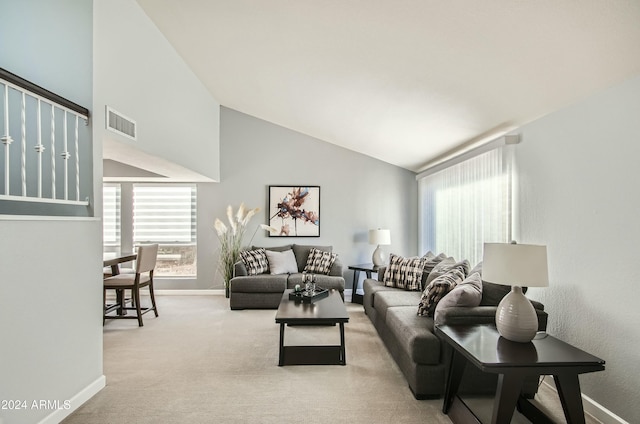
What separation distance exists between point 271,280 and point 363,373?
8.26ft

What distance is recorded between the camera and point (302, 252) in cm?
617

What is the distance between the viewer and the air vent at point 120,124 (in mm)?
3037

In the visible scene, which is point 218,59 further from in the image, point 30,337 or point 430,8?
point 30,337

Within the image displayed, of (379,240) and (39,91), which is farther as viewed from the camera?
(379,240)

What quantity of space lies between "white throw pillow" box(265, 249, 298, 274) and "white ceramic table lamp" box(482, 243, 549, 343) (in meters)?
3.83

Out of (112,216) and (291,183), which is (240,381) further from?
(112,216)

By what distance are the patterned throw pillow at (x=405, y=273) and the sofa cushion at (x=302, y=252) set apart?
1.51 m

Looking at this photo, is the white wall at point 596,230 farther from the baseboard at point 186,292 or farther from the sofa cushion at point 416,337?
the baseboard at point 186,292

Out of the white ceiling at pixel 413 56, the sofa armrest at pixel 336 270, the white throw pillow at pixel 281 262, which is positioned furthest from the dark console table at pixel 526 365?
the white throw pillow at pixel 281 262

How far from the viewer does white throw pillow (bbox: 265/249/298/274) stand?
574 cm

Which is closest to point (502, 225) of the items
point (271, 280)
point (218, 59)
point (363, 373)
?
point (363, 373)

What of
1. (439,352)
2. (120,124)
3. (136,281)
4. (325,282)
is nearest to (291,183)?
(325,282)

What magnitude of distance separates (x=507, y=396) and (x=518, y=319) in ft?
1.63

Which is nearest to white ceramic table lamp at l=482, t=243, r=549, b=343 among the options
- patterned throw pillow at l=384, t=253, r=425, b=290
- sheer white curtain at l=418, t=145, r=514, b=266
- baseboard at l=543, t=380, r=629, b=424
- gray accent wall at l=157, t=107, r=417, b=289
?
baseboard at l=543, t=380, r=629, b=424
